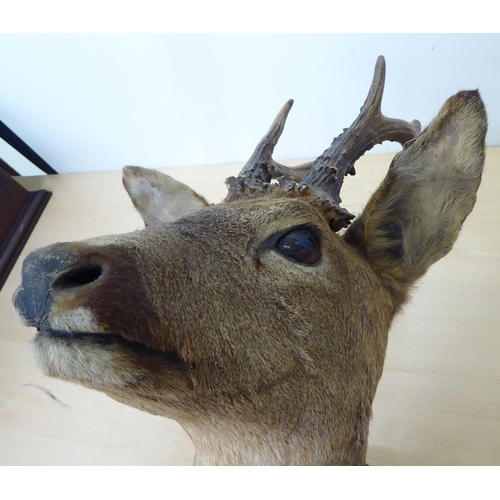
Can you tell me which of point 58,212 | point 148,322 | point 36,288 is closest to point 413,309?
point 148,322

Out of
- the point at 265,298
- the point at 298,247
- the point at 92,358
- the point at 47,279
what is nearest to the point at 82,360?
the point at 92,358

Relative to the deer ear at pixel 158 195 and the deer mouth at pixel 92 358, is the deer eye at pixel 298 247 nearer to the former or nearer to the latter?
the deer mouth at pixel 92 358

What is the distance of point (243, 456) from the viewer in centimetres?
90

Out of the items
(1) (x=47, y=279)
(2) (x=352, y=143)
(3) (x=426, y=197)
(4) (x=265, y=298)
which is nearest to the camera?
(1) (x=47, y=279)

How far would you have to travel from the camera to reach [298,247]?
893 mm

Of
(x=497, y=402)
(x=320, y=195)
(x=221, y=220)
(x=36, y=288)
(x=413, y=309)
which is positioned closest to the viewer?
(x=36, y=288)

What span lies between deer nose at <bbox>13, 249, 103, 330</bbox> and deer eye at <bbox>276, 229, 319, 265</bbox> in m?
0.36

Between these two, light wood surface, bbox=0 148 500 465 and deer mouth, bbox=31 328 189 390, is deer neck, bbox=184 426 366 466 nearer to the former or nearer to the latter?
deer mouth, bbox=31 328 189 390

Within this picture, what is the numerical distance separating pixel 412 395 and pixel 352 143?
795 millimetres

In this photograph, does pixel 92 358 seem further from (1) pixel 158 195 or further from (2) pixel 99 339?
(1) pixel 158 195

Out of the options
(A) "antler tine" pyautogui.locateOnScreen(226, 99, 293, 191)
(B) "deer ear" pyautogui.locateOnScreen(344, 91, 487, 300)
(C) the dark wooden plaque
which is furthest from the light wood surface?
(A) "antler tine" pyautogui.locateOnScreen(226, 99, 293, 191)

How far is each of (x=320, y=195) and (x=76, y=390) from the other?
122cm

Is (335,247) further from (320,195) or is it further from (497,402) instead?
(497,402)

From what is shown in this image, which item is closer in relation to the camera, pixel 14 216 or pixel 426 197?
pixel 426 197
